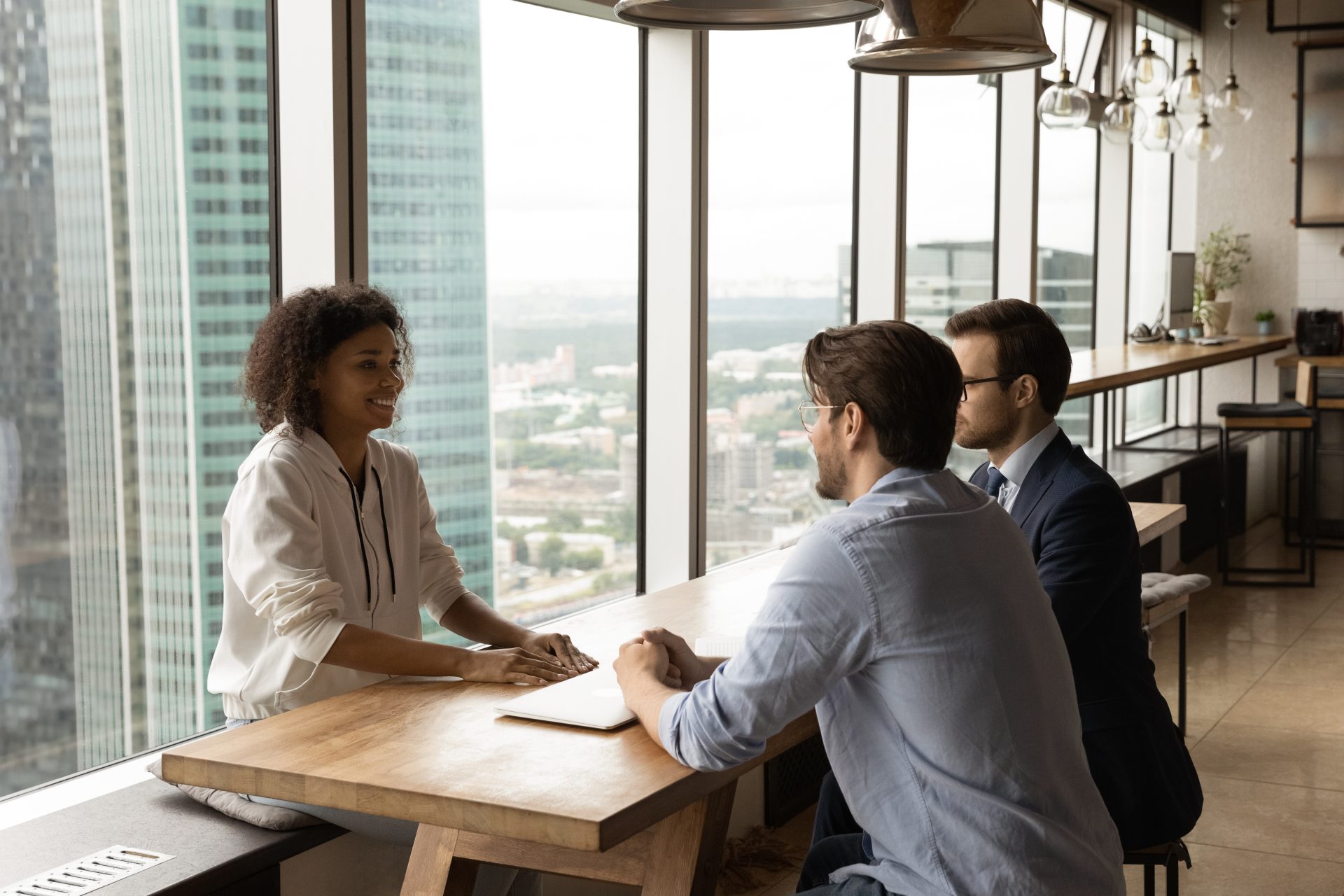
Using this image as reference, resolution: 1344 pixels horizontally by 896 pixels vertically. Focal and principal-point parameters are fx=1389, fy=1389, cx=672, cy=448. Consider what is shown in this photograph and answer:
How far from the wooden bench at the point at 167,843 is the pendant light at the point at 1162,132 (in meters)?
5.49

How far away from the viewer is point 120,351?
284 cm

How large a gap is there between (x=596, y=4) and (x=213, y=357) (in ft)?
5.60

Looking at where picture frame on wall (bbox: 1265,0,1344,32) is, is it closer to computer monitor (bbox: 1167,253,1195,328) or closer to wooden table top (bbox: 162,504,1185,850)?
computer monitor (bbox: 1167,253,1195,328)

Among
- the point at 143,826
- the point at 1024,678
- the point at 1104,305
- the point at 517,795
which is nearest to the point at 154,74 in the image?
the point at 143,826

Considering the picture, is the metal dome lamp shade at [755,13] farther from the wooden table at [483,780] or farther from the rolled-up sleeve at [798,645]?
the wooden table at [483,780]

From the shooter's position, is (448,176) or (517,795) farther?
(448,176)

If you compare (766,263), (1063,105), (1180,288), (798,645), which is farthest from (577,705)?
(1180,288)

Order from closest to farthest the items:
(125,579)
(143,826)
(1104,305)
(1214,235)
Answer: (143,826)
(125,579)
(1104,305)
(1214,235)

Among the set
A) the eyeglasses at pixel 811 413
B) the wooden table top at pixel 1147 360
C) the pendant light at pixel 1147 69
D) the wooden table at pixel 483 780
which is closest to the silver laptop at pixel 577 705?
the wooden table at pixel 483 780

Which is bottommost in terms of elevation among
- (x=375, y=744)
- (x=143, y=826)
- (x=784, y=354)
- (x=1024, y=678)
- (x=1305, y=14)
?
(x=143, y=826)

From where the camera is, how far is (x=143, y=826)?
7.95ft

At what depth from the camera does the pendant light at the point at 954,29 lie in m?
2.58

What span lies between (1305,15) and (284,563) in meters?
8.68

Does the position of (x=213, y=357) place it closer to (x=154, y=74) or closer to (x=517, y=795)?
(x=154, y=74)
